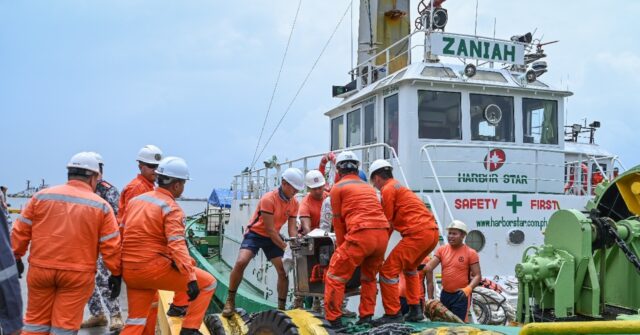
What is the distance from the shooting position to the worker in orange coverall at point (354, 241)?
480 centimetres

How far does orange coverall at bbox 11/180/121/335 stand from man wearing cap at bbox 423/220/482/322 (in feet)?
A: 11.8

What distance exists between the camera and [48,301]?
4.60m

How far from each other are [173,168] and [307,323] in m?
1.80

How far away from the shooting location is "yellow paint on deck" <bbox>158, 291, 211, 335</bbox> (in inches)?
213

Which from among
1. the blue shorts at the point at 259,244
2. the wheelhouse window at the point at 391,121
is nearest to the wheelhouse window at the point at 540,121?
the wheelhouse window at the point at 391,121

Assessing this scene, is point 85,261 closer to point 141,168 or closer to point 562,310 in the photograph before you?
point 141,168

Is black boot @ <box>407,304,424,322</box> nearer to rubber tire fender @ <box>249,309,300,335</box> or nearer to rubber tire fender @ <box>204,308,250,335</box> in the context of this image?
rubber tire fender @ <box>249,309,300,335</box>

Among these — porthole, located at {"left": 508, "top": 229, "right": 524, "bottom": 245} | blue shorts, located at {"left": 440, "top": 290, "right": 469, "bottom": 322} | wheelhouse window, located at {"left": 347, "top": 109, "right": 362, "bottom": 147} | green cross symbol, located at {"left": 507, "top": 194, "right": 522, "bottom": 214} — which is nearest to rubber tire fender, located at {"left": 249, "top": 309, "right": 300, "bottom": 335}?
blue shorts, located at {"left": 440, "top": 290, "right": 469, "bottom": 322}

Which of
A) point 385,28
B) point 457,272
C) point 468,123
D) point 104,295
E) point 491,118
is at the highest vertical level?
point 385,28

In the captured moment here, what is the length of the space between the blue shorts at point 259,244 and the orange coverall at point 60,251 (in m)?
2.12

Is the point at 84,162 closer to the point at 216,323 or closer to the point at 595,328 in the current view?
the point at 216,323

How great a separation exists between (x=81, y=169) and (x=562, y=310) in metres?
4.14

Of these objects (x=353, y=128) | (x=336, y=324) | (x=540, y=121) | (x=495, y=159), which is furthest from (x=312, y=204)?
(x=540, y=121)

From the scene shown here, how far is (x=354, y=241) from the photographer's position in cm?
484
